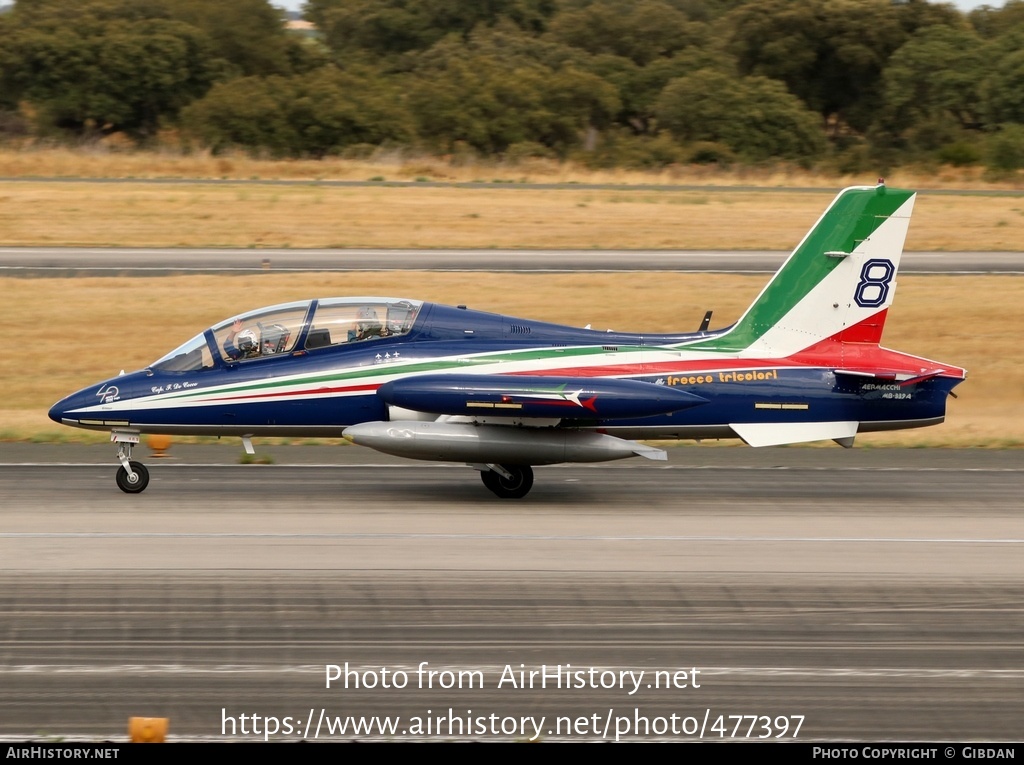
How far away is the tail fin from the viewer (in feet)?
53.7

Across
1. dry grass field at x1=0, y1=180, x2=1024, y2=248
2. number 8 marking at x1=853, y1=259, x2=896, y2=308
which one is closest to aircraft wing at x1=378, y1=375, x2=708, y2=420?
number 8 marking at x1=853, y1=259, x2=896, y2=308

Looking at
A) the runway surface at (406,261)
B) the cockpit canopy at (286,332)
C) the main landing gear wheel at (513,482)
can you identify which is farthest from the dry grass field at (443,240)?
the main landing gear wheel at (513,482)

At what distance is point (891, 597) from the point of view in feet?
39.8

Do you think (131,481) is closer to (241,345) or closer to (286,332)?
(241,345)

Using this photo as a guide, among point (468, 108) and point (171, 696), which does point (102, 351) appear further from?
point (468, 108)

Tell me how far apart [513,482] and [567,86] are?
50.4 meters

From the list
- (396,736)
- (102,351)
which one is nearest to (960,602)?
(396,736)

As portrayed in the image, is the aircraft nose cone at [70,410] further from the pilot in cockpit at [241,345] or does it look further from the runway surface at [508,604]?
the pilot in cockpit at [241,345]

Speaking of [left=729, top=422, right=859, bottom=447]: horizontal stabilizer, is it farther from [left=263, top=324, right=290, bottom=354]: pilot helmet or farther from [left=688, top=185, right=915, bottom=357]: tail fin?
[left=263, top=324, right=290, bottom=354]: pilot helmet

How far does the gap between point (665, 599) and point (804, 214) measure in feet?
104

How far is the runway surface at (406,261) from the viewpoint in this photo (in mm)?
33094

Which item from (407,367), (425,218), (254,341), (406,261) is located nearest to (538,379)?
(407,367)

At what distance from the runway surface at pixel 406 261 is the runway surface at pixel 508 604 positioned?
15.8 metres

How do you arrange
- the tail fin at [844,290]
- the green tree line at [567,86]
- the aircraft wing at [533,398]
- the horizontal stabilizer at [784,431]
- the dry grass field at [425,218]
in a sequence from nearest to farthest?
the aircraft wing at [533,398] → the horizontal stabilizer at [784,431] → the tail fin at [844,290] → the dry grass field at [425,218] → the green tree line at [567,86]
